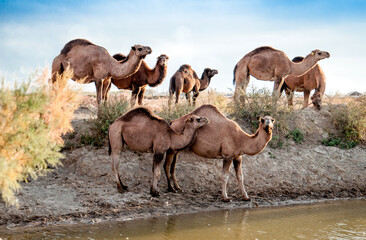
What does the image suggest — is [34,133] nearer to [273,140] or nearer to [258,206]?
[258,206]

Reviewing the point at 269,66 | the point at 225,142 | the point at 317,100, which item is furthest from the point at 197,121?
the point at 317,100

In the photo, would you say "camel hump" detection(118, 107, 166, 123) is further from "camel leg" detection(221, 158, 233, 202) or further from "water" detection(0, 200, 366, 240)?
"water" detection(0, 200, 366, 240)

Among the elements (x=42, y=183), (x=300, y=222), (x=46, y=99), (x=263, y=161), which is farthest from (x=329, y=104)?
(x=46, y=99)

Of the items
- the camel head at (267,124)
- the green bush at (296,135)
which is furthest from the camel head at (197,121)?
the green bush at (296,135)

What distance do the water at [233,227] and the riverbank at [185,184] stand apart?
0.44 meters

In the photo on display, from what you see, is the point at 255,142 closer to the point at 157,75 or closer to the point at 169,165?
the point at 169,165

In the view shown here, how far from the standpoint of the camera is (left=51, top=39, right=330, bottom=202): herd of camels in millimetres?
9938

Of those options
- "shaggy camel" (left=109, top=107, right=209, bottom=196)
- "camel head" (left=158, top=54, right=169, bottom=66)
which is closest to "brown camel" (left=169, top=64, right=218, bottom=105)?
"camel head" (left=158, top=54, right=169, bottom=66)

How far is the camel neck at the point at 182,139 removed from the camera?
32.6 feet

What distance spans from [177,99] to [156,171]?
7.41 metres

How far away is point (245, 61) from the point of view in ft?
49.1

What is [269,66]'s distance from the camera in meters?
14.7

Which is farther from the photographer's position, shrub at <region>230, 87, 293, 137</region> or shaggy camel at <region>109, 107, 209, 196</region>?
shrub at <region>230, 87, 293, 137</region>

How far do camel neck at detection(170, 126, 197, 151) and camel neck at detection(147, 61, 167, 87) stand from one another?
4.82 meters
